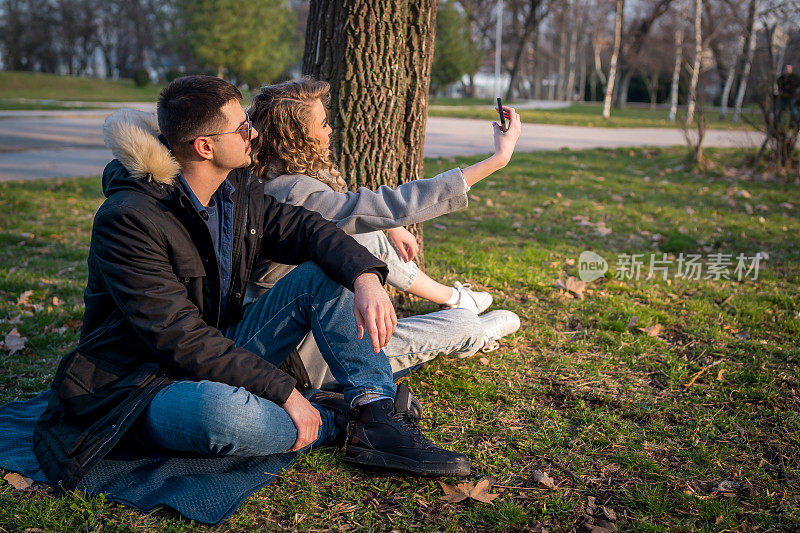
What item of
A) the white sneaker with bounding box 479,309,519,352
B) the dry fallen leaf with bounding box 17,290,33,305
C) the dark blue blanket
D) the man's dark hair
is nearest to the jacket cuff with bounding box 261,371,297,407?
the dark blue blanket

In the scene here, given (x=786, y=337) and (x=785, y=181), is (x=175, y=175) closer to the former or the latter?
(x=786, y=337)

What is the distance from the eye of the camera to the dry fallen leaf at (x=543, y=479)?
93.5 inches

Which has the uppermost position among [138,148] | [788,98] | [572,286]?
[788,98]

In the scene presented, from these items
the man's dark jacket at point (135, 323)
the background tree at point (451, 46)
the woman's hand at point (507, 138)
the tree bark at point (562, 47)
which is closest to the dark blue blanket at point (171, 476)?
the man's dark jacket at point (135, 323)

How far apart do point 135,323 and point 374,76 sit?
2.14 metres

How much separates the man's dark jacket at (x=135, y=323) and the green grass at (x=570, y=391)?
0.27m

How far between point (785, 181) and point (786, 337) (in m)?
6.62

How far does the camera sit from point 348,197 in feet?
9.49

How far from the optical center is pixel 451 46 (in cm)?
3953

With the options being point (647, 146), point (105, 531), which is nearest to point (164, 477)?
point (105, 531)

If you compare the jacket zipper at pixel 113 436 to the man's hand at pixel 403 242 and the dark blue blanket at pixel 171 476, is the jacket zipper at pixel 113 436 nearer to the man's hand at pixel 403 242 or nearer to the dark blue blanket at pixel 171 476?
the dark blue blanket at pixel 171 476

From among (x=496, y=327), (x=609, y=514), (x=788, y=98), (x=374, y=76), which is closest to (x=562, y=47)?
(x=788, y=98)

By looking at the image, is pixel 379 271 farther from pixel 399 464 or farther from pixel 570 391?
pixel 570 391

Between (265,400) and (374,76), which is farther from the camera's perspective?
(374,76)
